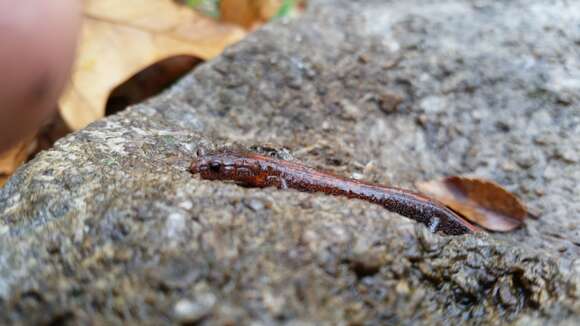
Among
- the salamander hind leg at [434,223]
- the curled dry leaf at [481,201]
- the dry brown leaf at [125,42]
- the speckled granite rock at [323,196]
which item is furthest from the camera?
the dry brown leaf at [125,42]

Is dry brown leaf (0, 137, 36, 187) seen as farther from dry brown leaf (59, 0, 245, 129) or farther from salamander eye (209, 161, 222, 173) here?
salamander eye (209, 161, 222, 173)

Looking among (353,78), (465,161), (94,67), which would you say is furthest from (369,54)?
(94,67)

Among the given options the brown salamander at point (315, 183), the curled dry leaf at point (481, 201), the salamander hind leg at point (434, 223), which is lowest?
the curled dry leaf at point (481, 201)

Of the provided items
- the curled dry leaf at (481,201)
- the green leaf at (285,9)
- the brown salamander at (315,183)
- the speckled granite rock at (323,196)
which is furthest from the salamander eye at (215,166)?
the green leaf at (285,9)

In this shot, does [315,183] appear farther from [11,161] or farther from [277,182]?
[11,161]

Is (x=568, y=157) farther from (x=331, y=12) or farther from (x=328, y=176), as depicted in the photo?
(x=331, y=12)

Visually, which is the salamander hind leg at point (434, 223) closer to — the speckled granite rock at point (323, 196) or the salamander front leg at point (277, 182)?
the speckled granite rock at point (323, 196)
